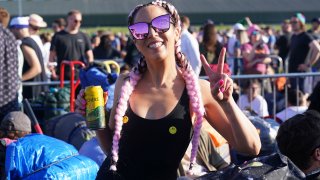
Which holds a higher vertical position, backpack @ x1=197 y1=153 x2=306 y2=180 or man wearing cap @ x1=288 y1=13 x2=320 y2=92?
backpack @ x1=197 y1=153 x2=306 y2=180

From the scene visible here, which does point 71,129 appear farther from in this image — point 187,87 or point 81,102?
point 187,87

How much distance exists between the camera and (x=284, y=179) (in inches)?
128

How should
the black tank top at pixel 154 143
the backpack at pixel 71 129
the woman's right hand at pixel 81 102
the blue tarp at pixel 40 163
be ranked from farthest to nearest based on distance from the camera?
the backpack at pixel 71 129, the blue tarp at pixel 40 163, the woman's right hand at pixel 81 102, the black tank top at pixel 154 143

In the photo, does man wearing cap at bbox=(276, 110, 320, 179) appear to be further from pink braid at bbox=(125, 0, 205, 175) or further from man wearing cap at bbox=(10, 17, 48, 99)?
man wearing cap at bbox=(10, 17, 48, 99)

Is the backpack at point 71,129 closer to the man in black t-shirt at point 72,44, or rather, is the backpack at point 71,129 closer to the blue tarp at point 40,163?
the blue tarp at point 40,163

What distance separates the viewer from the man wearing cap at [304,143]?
12.9ft

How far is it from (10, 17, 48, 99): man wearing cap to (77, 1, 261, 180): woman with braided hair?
214 inches

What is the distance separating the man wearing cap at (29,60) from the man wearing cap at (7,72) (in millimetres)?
1914

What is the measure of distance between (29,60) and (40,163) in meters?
4.63

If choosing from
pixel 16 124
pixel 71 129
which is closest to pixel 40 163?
pixel 16 124

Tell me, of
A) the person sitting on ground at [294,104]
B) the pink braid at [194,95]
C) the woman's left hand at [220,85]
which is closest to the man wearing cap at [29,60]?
the person sitting on ground at [294,104]

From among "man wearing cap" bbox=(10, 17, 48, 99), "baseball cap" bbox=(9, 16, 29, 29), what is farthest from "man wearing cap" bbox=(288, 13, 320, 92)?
"baseball cap" bbox=(9, 16, 29, 29)

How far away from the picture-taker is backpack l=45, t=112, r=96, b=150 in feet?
21.8

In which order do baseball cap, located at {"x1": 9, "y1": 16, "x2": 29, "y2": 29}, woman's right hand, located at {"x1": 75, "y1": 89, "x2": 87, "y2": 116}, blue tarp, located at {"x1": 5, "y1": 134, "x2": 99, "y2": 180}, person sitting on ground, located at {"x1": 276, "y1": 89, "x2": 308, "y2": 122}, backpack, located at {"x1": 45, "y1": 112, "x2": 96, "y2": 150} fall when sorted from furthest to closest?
1. baseball cap, located at {"x1": 9, "y1": 16, "x2": 29, "y2": 29}
2. person sitting on ground, located at {"x1": 276, "y1": 89, "x2": 308, "y2": 122}
3. backpack, located at {"x1": 45, "y1": 112, "x2": 96, "y2": 150}
4. blue tarp, located at {"x1": 5, "y1": 134, "x2": 99, "y2": 180}
5. woman's right hand, located at {"x1": 75, "y1": 89, "x2": 87, "y2": 116}
